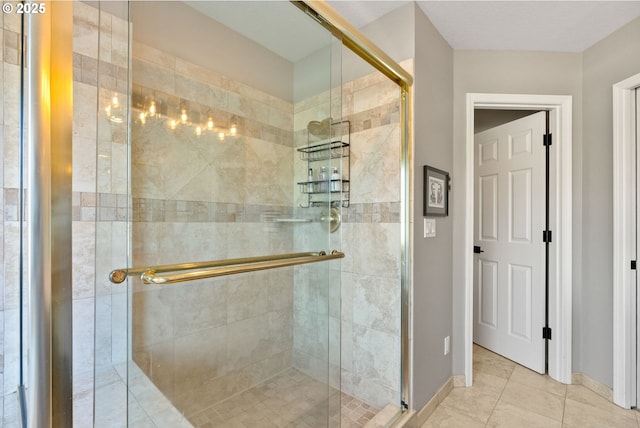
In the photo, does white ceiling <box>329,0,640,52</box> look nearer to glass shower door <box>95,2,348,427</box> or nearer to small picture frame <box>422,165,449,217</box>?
glass shower door <box>95,2,348,427</box>

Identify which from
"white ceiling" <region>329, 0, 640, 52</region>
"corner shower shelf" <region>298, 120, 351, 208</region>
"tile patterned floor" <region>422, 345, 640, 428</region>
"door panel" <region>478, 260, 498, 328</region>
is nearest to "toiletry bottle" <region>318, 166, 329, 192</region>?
"corner shower shelf" <region>298, 120, 351, 208</region>

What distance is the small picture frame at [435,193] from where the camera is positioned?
1.91 m

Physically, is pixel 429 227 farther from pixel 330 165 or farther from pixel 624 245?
pixel 624 245

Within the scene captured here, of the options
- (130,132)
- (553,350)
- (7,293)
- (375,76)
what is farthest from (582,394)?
(7,293)

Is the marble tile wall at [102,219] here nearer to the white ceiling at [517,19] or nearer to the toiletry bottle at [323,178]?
the toiletry bottle at [323,178]

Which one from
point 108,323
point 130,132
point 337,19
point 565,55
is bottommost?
point 108,323

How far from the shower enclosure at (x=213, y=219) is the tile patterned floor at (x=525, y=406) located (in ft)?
1.46

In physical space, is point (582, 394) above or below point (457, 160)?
below

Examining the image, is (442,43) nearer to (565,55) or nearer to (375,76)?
(375,76)

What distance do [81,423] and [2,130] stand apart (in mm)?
1256

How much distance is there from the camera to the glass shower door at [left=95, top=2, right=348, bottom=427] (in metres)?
1.12

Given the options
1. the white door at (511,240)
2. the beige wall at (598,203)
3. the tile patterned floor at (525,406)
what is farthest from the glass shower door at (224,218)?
the beige wall at (598,203)

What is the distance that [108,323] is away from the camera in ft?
3.27

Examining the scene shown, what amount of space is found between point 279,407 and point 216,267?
0.74 metres
